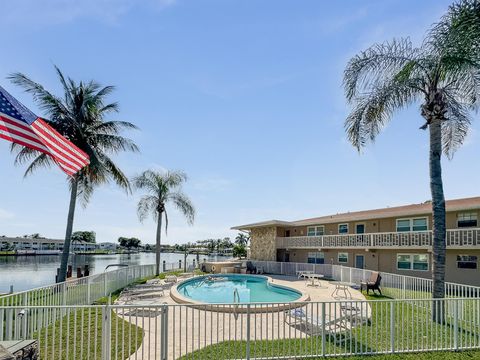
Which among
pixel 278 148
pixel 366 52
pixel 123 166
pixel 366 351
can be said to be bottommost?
pixel 366 351

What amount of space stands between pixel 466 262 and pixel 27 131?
71.8 feet

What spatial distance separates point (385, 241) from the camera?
74.8ft

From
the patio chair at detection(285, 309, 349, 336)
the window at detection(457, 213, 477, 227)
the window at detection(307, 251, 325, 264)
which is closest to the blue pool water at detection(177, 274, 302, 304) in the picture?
the window at detection(307, 251, 325, 264)

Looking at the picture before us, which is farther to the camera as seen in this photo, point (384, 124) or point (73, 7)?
point (384, 124)

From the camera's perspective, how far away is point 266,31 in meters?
13.1

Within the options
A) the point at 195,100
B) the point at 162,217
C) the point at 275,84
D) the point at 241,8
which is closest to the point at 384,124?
the point at 275,84

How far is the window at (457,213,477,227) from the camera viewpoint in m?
18.8

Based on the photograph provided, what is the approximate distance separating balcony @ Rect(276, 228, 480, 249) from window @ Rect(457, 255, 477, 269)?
1477 mm

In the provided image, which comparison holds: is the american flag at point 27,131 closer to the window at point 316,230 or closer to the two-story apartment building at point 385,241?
the two-story apartment building at point 385,241

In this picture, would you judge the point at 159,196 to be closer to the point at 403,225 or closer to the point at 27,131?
the point at 403,225

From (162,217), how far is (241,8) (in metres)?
21.9

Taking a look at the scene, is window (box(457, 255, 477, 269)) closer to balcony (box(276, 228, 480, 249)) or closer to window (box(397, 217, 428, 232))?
balcony (box(276, 228, 480, 249))

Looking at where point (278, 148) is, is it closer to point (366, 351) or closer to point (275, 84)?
point (275, 84)

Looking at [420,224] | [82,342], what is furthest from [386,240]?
[82,342]
